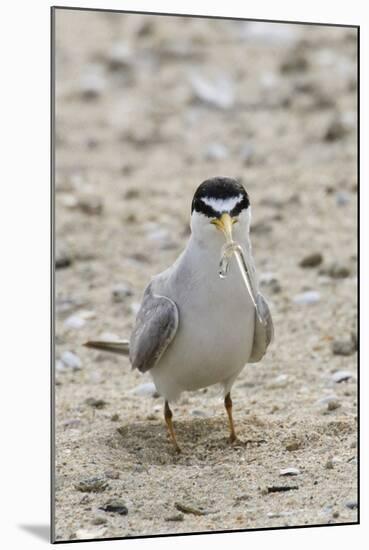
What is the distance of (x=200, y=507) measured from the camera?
5.22 meters

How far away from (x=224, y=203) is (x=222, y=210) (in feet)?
0.10

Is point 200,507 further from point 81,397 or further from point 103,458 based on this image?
point 81,397

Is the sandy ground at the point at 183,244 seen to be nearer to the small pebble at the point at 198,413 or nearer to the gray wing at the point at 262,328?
the small pebble at the point at 198,413

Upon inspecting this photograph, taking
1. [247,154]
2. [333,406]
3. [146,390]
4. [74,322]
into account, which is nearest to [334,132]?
[247,154]

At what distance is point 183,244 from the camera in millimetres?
8203

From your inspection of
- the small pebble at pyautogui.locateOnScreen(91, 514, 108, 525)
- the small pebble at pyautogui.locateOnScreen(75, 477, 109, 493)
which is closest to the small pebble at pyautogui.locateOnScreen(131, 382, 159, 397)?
the small pebble at pyautogui.locateOnScreen(75, 477, 109, 493)

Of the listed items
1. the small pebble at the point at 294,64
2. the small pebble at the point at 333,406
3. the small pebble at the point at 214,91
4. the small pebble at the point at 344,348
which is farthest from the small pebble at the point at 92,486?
the small pebble at the point at 294,64

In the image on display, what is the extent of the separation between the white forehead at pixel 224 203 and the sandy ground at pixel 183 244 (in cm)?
121

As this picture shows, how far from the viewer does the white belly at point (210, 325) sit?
5.30m

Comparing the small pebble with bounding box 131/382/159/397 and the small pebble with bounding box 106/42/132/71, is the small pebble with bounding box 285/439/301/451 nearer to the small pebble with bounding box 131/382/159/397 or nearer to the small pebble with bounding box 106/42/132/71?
the small pebble with bounding box 131/382/159/397

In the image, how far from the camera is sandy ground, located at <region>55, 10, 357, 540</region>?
533 centimetres

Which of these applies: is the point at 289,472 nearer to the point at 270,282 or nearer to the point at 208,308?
the point at 208,308

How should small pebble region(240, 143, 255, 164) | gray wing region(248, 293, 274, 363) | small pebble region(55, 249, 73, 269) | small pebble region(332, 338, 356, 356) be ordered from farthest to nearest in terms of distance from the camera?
1. small pebble region(240, 143, 255, 164)
2. small pebble region(55, 249, 73, 269)
3. small pebble region(332, 338, 356, 356)
4. gray wing region(248, 293, 274, 363)

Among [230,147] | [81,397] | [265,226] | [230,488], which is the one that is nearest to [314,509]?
[230,488]
